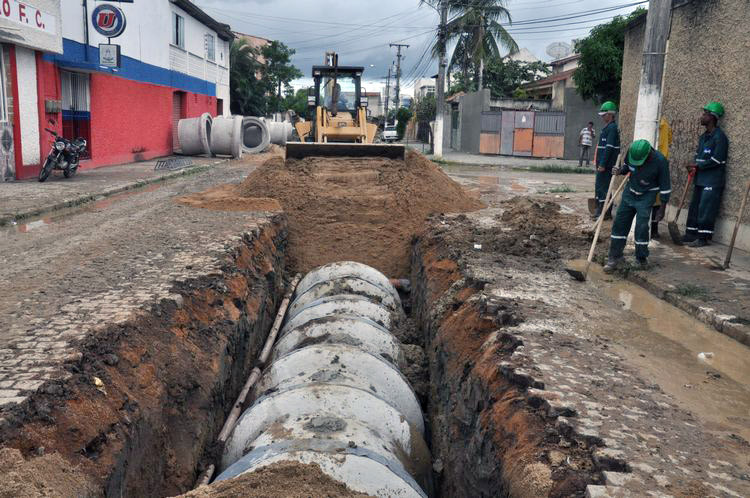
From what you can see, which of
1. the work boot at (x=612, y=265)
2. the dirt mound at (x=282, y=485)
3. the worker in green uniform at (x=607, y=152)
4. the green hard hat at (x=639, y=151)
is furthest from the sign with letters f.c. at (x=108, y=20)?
the dirt mound at (x=282, y=485)

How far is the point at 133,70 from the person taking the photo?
21078 millimetres

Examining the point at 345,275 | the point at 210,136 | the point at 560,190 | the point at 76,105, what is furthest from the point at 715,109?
the point at 210,136

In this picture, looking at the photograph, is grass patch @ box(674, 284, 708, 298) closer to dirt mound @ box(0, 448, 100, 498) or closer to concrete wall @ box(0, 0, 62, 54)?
dirt mound @ box(0, 448, 100, 498)

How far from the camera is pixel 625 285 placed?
692cm

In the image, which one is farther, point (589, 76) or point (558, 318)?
point (589, 76)

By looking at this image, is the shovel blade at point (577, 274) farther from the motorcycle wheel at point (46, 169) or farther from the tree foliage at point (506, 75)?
the tree foliage at point (506, 75)

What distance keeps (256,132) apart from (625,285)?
68.6ft

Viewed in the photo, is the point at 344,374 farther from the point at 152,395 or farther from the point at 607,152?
the point at 607,152

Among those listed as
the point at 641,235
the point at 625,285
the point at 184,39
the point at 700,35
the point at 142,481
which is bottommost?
the point at 142,481

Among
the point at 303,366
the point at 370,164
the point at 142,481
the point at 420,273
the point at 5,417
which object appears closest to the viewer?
the point at 5,417

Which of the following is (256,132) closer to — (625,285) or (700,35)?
(700,35)

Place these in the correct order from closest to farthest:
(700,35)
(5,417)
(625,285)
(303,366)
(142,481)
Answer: (5,417) < (142,481) < (303,366) < (625,285) < (700,35)

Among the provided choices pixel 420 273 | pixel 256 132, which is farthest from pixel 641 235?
pixel 256 132

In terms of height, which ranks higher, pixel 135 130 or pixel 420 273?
pixel 135 130
